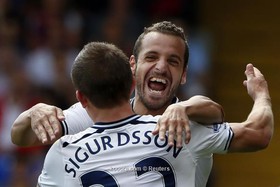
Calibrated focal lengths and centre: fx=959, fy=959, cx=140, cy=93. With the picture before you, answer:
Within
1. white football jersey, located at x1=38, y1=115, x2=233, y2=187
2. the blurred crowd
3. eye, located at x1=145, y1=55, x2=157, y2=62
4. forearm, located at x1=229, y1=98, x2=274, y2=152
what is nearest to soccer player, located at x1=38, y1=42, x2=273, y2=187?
white football jersey, located at x1=38, y1=115, x2=233, y2=187

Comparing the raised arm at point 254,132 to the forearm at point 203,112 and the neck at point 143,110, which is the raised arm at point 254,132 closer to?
the forearm at point 203,112

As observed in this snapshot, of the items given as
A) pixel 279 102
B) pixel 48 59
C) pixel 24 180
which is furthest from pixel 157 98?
pixel 279 102

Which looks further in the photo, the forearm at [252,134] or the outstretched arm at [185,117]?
the forearm at [252,134]

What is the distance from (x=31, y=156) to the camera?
9.49m

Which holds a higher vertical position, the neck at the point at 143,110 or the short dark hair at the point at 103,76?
the short dark hair at the point at 103,76

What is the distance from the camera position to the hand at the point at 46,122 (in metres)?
4.76

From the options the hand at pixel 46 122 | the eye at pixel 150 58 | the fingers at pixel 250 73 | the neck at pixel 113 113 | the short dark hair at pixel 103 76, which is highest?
the short dark hair at pixel 103 76

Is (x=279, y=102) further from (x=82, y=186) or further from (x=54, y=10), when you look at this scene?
(x=82, y=186)

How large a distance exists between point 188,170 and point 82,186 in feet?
1.69

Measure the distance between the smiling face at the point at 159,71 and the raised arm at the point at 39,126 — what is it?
2.34ft

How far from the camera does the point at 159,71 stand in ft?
18.2

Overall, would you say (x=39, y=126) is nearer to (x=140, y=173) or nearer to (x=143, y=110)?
(x=140, y=173)

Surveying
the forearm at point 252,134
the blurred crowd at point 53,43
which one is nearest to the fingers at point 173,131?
the forearm at point 252,134

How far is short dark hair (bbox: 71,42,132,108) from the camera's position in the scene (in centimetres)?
452
